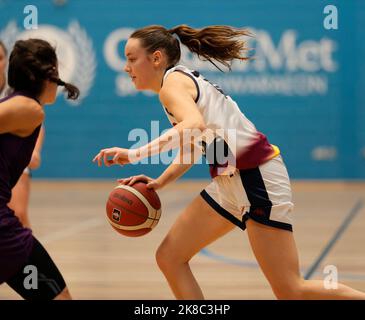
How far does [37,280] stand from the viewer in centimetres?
277

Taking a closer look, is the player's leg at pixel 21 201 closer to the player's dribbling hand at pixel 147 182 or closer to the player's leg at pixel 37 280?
the player's dribbling hand at pixel 147 182

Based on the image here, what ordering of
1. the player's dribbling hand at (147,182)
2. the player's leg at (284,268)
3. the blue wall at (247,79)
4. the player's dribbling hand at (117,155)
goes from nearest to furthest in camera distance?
the player's dribbling hand at (117,155) → the player's leg at (284,268) → the player's dribbling hand at (147,182) → the blue wall at (247,79)

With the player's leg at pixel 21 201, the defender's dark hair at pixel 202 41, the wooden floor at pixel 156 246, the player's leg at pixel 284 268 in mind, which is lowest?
the wooden floor at pixel 156 246

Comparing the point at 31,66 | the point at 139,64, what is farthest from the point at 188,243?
the point at 31,66

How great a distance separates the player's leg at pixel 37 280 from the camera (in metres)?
2.75

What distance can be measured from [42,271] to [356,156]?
9460 millimetres

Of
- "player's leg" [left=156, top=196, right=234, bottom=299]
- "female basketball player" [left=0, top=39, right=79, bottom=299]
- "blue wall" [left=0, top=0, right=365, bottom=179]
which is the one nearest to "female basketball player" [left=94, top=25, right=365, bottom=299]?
"player's leg" [left=156, top=196, right=234, bottom=299]

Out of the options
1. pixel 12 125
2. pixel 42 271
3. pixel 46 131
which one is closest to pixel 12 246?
pixel 42 271

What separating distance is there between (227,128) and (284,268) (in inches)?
26.5

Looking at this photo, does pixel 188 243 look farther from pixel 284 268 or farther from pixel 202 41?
pixel 202 41

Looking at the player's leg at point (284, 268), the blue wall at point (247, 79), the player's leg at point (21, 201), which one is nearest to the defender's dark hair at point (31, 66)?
the player's leg at point (284, 268)

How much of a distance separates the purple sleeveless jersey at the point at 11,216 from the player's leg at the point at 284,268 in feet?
3.45
